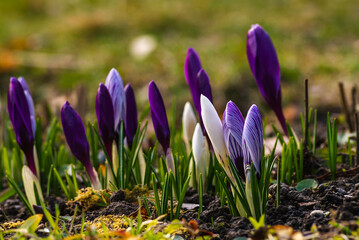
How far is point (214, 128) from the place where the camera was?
74.4 inches

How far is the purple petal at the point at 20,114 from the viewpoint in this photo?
7.39ft

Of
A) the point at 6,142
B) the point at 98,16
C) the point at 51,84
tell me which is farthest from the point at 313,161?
the point at 98,16

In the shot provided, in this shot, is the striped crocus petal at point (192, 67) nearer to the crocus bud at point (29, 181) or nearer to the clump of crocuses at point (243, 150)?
the clump of crocuses at point (243, 150)

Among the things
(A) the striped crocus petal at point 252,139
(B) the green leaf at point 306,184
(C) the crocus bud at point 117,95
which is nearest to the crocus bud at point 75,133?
(C) the crocus bud at point 117,95

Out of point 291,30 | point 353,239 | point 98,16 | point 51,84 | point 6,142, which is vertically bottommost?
point 353,239

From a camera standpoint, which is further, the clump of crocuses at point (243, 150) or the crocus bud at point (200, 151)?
the crocus bud at point (200, 151)

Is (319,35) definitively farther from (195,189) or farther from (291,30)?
(195,189)

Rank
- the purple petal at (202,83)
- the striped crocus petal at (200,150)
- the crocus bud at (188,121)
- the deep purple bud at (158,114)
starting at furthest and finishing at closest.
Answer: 1. the crocus bud at (188,121)
2. the striped crocus petal at (200,150)
3. the purple petal at (202,83)
4. the deep purple bud at (158,114)

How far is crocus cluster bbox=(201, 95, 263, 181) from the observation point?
1819mm

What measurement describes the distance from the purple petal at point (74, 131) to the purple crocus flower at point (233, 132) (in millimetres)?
677

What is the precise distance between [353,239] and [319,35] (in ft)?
17.7

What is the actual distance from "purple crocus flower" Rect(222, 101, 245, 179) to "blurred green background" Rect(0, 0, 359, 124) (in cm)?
215

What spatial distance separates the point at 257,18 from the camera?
7.47 metres

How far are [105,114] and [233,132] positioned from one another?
25.4 inches
